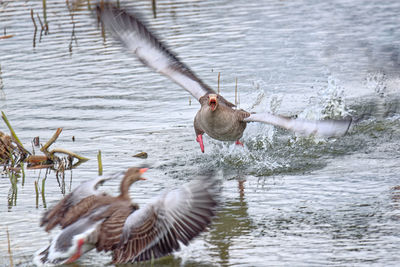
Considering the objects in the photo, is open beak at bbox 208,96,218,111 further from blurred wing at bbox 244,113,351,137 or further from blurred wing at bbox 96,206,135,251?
blurred wing at bbox 96,206,135,251

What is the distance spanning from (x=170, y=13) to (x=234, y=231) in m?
9.64

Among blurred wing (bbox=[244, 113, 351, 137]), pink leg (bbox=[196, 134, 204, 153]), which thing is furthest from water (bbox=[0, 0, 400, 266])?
blurred wing (bbox=[244, 113, 351, 137])

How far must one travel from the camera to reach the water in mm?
5820

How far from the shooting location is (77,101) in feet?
33.2

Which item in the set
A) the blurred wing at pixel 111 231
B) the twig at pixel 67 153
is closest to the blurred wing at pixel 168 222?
the blurred wing at pixel 111 231

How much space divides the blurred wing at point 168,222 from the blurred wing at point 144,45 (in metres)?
3.46

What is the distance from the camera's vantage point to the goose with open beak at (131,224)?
16.2 ft

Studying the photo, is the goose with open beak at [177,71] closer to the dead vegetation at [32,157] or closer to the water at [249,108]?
the water at [249,108]

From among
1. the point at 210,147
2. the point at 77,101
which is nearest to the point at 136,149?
the point at 210,147

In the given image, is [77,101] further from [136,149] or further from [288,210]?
[288,210]

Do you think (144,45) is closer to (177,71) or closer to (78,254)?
(177,71)

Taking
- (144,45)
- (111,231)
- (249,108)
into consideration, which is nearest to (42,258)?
(111,231)

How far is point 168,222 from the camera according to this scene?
4984 mm

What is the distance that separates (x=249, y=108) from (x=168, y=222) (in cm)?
474
